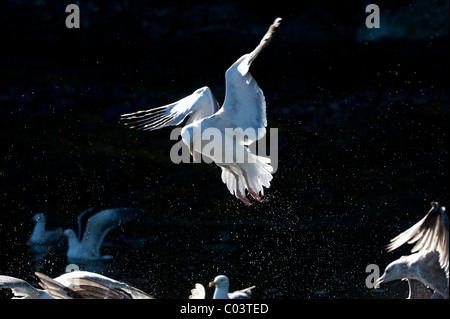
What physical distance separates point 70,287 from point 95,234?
3.59 metres

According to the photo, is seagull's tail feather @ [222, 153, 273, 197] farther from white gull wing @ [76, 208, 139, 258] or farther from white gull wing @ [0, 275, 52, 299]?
white gull wing @ [0, 275, 52, 299]

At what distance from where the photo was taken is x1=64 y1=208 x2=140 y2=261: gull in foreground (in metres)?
8.92

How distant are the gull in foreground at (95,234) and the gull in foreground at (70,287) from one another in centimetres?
314

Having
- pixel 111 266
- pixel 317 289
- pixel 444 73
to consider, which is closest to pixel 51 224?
pixel 111 266

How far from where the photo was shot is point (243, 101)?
6.71 meters

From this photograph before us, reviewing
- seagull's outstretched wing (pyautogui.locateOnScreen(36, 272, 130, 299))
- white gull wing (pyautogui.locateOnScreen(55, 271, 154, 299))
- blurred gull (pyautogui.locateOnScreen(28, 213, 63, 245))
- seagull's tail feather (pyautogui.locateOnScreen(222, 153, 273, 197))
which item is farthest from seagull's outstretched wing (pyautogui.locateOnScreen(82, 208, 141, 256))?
seagull's outstretched wing (pyautogui.locateOnScreen(36, 272, 130, 299))

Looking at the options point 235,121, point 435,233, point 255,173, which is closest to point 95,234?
point 255,173

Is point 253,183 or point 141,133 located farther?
point 141,133

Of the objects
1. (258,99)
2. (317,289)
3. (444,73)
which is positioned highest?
(444,73)

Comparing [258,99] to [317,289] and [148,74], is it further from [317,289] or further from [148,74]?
[148,74]

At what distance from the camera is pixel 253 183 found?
7.49m

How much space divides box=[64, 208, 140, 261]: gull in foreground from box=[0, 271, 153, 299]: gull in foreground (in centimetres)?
314

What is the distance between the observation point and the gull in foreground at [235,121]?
655 centimetres
